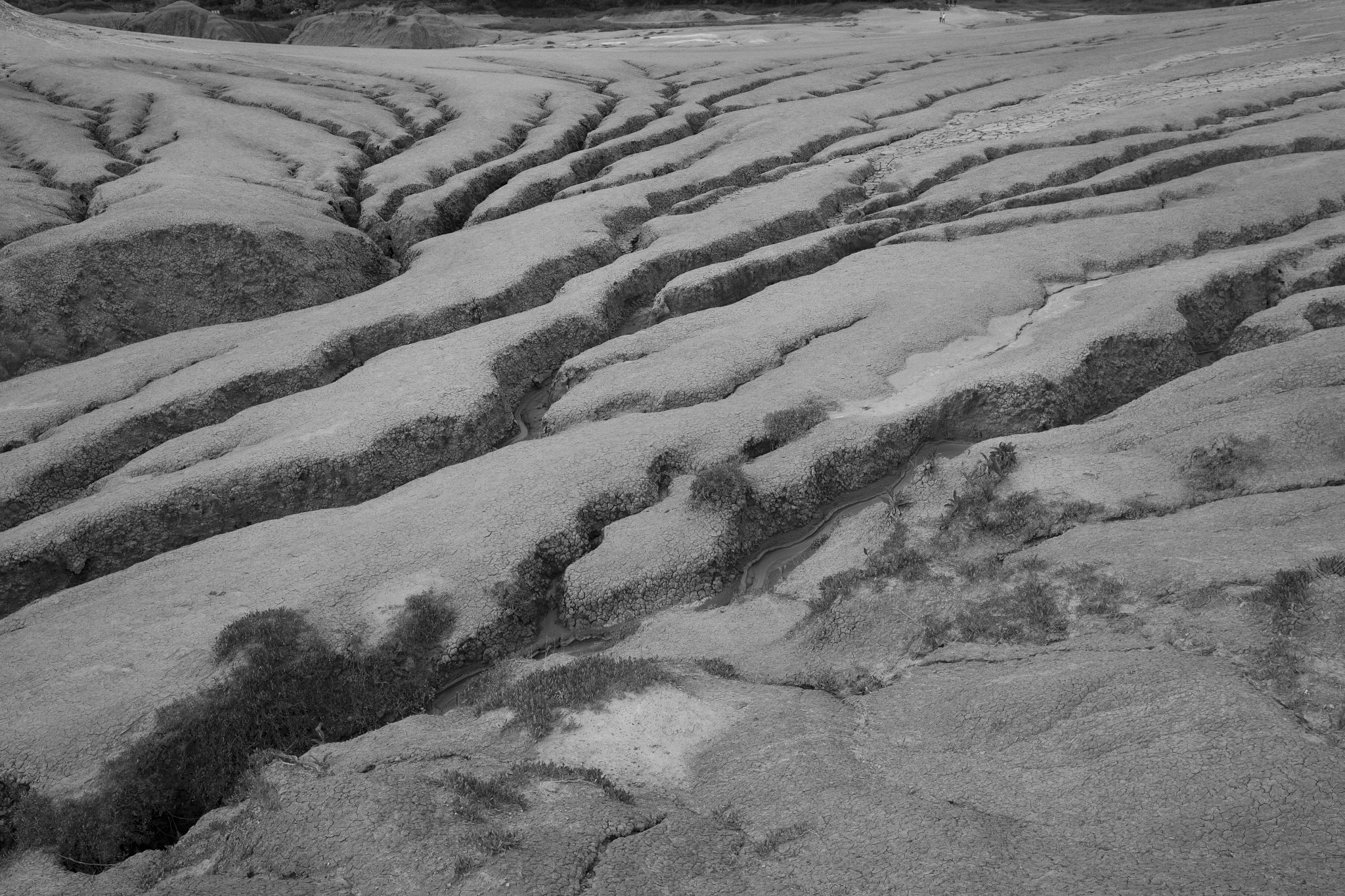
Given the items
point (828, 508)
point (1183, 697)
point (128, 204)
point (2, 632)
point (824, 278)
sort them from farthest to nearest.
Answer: point (128, 204) → point (824, 278) → point (828, 508) → point (2, 632) → point (1183, 697)

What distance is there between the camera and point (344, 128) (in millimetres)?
49688

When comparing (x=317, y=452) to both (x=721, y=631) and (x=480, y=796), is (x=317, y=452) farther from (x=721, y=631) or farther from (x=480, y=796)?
(x=480, y=796)

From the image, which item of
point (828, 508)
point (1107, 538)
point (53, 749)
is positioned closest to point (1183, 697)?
point (1107, 538)

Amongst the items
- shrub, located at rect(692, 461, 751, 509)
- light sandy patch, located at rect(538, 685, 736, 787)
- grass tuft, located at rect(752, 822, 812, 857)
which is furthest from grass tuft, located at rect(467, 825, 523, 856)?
shrub, located at rect(692, 461, 751, 509)

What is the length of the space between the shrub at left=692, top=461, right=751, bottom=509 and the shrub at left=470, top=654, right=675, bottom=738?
4177mm

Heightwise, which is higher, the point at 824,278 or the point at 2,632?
the point at 824,278

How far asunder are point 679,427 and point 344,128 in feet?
128

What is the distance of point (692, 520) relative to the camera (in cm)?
1694

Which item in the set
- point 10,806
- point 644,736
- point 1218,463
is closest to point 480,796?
point 644,736

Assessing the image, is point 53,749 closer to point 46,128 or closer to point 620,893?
point 620,893

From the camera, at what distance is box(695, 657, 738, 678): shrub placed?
13.0 metres

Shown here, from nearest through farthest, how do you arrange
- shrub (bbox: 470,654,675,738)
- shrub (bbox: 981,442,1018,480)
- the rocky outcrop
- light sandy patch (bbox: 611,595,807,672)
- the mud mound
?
shrub (bbox: 470,654,675,738)
light sandy patch (bbox: 611,595,807,672)
shrub (bbox: 981,442,1018,480)
the mud mound
the rocky outcrop

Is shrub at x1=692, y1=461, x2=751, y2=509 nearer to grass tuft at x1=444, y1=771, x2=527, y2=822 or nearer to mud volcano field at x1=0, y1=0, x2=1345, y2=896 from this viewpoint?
mud volcano field at x1=0, y1=0, x2=1345, y2=896

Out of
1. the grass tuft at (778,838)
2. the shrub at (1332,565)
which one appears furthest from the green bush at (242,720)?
the shrub at (1332,565)
